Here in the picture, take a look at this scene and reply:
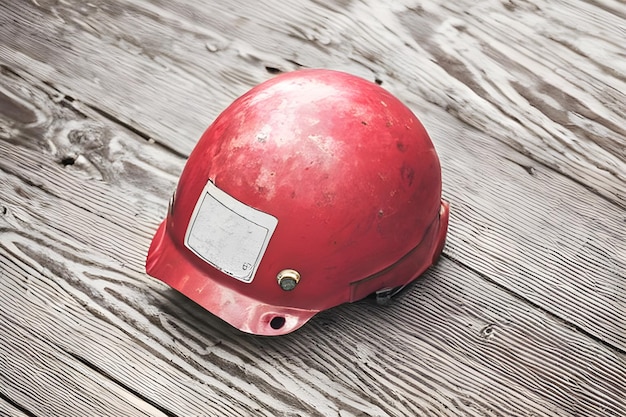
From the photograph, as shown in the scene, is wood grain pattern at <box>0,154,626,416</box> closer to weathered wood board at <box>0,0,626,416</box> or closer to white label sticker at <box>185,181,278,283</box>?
weathered wood board at <box>0,0,626,416</box>

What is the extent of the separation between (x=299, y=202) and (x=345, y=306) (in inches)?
10.9

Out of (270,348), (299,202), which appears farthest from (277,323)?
(299,202)

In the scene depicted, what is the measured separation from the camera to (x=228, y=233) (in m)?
1.11

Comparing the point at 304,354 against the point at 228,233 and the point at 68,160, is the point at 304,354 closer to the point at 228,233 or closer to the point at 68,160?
the point at 228,233

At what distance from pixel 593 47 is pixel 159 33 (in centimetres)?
90

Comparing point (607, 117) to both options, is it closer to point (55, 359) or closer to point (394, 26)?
point (394, 26)

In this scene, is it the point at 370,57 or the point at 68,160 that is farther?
the point at 370,57

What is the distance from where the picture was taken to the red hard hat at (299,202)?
1.08m

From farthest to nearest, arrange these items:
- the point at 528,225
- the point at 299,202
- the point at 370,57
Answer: the point at 370,57 → the point at 528,225 → the point at 299,202

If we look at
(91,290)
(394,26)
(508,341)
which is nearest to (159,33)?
(394,26)

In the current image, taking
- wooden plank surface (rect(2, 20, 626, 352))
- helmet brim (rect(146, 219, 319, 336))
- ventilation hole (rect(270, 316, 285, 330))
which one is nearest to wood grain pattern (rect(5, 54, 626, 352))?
wooden plank surface (rect(2, 20, 626, 352))

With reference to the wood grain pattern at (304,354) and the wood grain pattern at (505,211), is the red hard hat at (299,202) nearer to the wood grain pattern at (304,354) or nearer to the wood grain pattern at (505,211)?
the wood grain pattern at (304,354)

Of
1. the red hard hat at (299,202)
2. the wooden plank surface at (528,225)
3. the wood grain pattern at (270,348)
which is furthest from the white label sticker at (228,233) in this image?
the wooden plank surface at (528,225)

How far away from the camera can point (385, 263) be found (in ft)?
3.83
